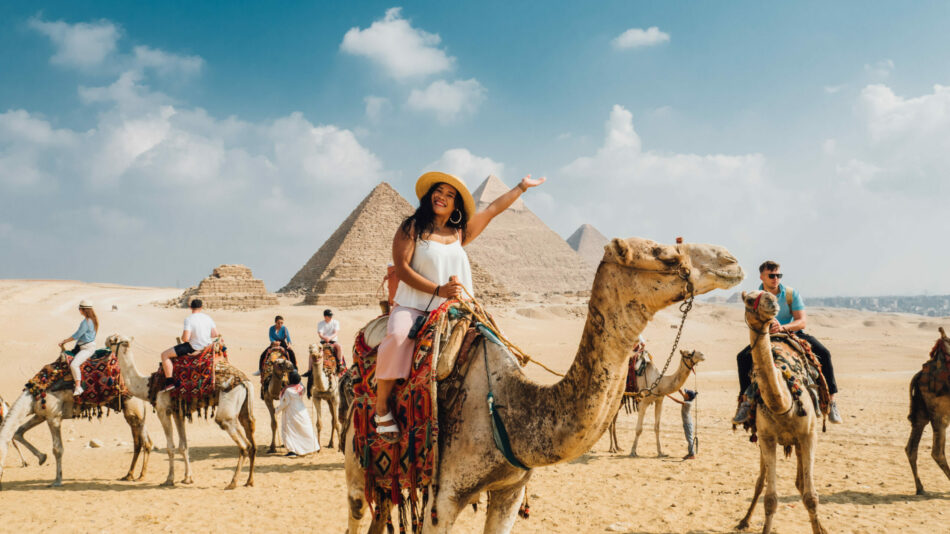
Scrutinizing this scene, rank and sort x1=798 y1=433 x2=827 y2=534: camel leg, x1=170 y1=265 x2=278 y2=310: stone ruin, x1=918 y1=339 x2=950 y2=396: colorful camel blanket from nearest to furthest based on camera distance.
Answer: x1=798 y1=433 x2=827 y2=534: camel leg < x1=918 y1=339 x2=950 y2=396: colorful camel blanket < x1=170 y1=265 x2=278 y2=310: stone ruin

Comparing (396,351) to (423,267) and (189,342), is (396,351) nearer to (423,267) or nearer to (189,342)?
(423,267)

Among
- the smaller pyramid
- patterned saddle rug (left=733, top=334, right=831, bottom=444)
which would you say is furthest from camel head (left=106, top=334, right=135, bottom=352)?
the smaller pyramid

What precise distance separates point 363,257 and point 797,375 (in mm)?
93237

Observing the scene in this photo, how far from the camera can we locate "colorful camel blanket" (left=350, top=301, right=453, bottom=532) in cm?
234

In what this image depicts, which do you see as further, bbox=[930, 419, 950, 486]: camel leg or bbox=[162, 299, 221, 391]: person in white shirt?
bbox=[162, 299, 221, 391]: person in white shirt

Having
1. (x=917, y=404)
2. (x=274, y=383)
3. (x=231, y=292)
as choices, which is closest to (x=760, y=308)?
(x=917, y=404)

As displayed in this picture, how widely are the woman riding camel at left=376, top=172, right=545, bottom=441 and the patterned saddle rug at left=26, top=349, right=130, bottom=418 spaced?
19.9ft

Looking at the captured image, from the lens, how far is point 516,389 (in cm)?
229

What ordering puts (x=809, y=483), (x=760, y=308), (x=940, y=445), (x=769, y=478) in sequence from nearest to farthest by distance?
1. (x=760, y=308)
2. (x=809, y=483)
3. (x=769, y=478)
4. (x=940, y=445)

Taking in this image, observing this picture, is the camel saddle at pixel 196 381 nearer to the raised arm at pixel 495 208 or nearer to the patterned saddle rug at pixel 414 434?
the patterned saddle rug at pixel 414 434

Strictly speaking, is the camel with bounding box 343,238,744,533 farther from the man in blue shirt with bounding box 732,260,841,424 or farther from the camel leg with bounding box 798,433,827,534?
the man in blue shirt with bounding box 732,260,841,424

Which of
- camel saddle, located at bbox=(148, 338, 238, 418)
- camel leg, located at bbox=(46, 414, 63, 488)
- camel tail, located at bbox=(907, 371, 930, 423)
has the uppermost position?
camel saddle, located at bbox=(148, 338, 238, 418)

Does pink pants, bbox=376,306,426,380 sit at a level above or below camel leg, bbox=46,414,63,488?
above

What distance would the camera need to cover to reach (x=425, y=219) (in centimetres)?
268
